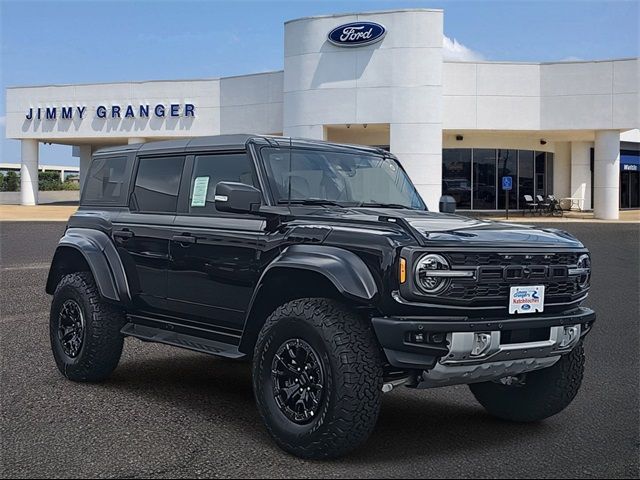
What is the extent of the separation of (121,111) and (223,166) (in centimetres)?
3740

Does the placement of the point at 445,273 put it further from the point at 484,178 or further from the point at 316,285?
the point at 484,178

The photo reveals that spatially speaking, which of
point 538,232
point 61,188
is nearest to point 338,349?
point 538,232

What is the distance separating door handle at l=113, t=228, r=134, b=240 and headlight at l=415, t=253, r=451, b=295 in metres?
2.93

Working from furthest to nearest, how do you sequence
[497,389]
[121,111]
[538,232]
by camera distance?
[121,111] → [497,389] → [538,232]

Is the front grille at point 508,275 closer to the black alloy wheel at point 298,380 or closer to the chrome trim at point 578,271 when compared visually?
the chrome trim at point 578,271

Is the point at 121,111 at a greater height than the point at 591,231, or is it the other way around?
the point at 121,111

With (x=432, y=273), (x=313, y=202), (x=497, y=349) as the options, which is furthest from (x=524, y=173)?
(x=432, y=273)

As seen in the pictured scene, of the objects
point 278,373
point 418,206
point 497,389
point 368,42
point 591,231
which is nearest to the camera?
point 278,373

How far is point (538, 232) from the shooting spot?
5355mm

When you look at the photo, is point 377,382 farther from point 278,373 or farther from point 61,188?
point 61,188

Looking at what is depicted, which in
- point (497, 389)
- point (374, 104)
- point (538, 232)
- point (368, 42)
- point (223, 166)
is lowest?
point (497, 389)

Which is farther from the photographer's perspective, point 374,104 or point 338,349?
point 374,104

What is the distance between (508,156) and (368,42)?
34.4 ft

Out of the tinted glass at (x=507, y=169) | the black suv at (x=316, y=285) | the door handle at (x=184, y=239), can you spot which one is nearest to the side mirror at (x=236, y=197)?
the black suv at (x=316, y=285)
